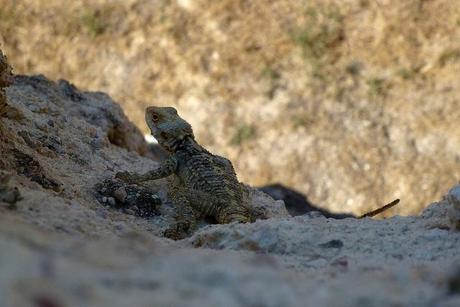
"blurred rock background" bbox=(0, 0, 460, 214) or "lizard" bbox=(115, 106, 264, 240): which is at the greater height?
"blurred rock background" bbox=(0, 0, 460, 214)

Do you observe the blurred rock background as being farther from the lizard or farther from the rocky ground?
the lizard

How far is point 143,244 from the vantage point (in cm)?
263

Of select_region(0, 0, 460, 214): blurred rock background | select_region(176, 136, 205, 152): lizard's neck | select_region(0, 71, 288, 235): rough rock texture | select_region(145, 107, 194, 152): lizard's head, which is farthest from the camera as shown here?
select_region(0, 0, 460, 214): blurred rock background

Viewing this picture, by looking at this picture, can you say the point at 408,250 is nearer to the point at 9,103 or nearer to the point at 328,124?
the point at 9,103

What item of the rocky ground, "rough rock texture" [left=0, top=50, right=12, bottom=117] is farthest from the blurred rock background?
"rough rock texture" [left=0, top=50, right=12, bottom=117]

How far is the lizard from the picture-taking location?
16.1ft

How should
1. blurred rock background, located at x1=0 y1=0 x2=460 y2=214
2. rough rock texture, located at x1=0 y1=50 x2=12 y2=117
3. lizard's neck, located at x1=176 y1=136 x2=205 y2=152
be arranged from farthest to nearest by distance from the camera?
1. blurred rock background, located at x1=0 y1=0 x2=460 y2=214
2. lizard's neck, located at x1=176 y1=136 x2=205 y2=152
3. rough rock texture, located at x1=0 y1=50 x2=12 y2=117

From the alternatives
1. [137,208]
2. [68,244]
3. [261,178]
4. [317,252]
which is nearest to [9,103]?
[137,208]

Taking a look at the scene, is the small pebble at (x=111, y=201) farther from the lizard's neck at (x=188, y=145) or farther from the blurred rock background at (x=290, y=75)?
the blurred rock background at (x=290, y=75)

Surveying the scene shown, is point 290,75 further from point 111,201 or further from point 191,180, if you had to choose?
point 111,201

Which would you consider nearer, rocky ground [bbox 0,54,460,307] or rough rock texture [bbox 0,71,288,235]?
rocky ground [bbox 0,54,460,307]

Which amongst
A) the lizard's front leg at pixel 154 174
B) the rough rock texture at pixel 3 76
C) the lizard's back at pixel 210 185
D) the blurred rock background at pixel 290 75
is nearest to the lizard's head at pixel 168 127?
the lizard's back at pixel 210 185

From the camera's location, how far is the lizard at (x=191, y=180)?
194 inches

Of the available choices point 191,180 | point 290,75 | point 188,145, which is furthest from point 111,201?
point 290,75
